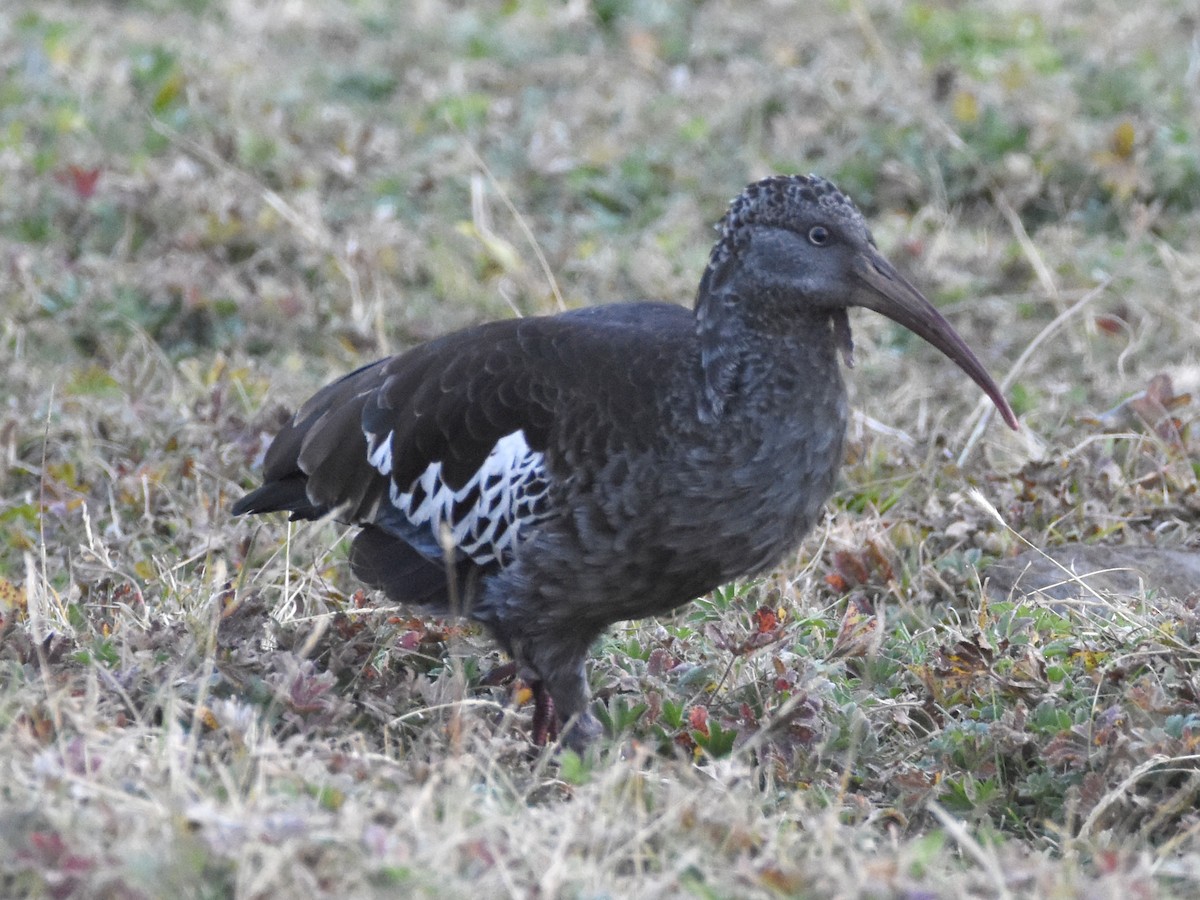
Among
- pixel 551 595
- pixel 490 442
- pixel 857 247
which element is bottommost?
pixel 551 595

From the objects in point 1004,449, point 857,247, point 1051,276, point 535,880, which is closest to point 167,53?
point 1051,276

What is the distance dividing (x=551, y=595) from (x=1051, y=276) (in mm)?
3530

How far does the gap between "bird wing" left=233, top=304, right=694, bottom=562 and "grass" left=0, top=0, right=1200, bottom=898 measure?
306 mm

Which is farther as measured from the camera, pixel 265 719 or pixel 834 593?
pixel 834 593

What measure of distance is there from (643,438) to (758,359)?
1.02 ft

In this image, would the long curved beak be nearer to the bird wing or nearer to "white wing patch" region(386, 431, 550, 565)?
the bird wing

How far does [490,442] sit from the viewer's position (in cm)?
419

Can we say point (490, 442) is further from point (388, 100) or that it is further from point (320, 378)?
point (388, 100)

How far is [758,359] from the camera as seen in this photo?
12.9 feet

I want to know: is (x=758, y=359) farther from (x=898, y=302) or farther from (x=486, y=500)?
(x=486, y=500)

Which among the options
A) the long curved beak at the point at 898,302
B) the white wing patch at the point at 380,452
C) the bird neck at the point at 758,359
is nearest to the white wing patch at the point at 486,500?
the white wing patch at the point at 380,452

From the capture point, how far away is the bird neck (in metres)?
3.92

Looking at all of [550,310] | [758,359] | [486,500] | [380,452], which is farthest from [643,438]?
[550,310]

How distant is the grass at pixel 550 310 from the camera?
3.24m
